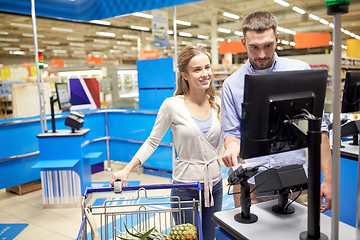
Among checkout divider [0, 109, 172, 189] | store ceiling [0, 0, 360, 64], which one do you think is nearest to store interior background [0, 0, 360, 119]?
store ceiling [0, 0, 360, 64]

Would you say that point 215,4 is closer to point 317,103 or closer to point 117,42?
point 117,42

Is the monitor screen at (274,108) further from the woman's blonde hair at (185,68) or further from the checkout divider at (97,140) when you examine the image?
the checkout divider at (97,140)

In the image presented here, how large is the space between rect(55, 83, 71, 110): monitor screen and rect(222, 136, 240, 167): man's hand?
12.8ft

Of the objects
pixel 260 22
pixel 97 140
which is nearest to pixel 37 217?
pixel 97 140

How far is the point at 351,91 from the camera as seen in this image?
9.45 ft

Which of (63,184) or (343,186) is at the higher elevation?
(343,186)

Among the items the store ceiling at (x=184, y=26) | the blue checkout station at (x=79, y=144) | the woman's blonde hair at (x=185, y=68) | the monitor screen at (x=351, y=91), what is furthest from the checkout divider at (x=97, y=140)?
the store ceiling at (x=184, y=26)

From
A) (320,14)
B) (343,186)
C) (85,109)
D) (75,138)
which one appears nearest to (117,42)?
(320,14)

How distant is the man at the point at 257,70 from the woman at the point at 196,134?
188 millimetres

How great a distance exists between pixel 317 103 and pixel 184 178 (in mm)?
1027

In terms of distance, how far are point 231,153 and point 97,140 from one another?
508 cm

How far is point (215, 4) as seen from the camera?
13.2 meters

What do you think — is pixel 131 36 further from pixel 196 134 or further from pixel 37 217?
pixel 196 134

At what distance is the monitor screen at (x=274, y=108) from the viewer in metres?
1.08
